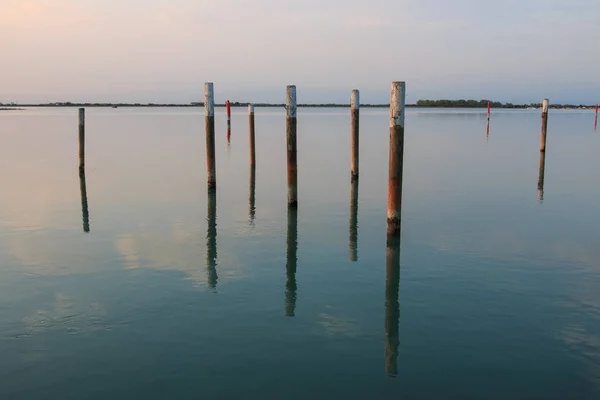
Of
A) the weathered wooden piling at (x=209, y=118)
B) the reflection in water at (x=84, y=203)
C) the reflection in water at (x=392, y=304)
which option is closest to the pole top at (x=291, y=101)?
the weathered wooden piling at (x=209, y=118)

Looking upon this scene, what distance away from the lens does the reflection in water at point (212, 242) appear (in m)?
8.77

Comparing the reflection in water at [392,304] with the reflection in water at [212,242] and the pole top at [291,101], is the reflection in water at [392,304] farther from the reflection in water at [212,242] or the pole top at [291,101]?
the pole top at [291,101]

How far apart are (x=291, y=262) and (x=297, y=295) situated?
1.80 metres

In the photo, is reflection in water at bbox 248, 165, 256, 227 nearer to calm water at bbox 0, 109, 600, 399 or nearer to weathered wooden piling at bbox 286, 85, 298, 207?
calm water at bbox 0, 109, 600, 399

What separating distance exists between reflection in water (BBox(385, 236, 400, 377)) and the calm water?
1.4 inches

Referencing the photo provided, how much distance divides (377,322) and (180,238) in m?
5.58

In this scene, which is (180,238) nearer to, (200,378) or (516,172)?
(200,378)

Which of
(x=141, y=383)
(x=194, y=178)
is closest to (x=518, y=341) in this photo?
(x=141, y=383)

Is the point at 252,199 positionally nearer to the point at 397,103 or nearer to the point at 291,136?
the point at 291,136

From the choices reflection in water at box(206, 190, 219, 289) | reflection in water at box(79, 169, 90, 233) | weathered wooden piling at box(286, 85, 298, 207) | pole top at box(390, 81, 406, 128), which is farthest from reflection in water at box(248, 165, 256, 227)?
pole top at box(390, 81, 406, 128)

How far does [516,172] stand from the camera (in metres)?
22.2

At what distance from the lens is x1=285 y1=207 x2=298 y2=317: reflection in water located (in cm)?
754

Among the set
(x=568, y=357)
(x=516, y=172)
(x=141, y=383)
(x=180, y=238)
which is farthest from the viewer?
(x=516, y=172)

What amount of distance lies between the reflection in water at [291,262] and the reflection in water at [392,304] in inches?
48.9
